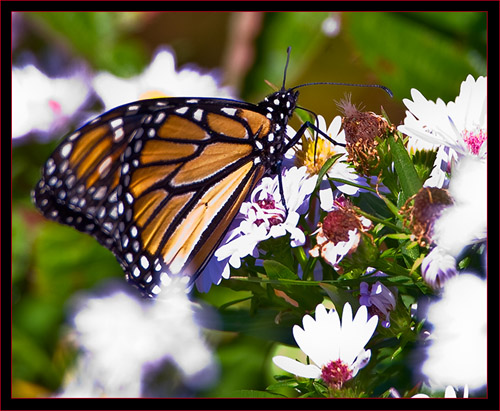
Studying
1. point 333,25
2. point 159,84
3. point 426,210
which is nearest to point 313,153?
point 426,210

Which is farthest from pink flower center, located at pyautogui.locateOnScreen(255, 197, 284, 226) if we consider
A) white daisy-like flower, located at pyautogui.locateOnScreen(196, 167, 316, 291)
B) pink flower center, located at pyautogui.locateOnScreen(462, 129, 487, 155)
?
pink flower center, located at pyautogui.locateOnScreen(462, 129, 487, 155)

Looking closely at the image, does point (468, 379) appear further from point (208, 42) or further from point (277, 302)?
point (208, 42)

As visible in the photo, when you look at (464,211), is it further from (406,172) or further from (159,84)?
(159,84)

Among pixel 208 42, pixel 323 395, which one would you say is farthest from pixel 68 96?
pixel 323 395

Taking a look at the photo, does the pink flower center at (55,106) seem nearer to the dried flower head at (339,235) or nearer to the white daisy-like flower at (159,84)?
the white daisy-like flower at (159,84)

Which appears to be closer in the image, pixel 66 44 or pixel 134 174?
pixel 134 174

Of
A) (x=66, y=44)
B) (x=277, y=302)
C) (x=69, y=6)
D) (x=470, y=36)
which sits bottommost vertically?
(x=277, y=302)
